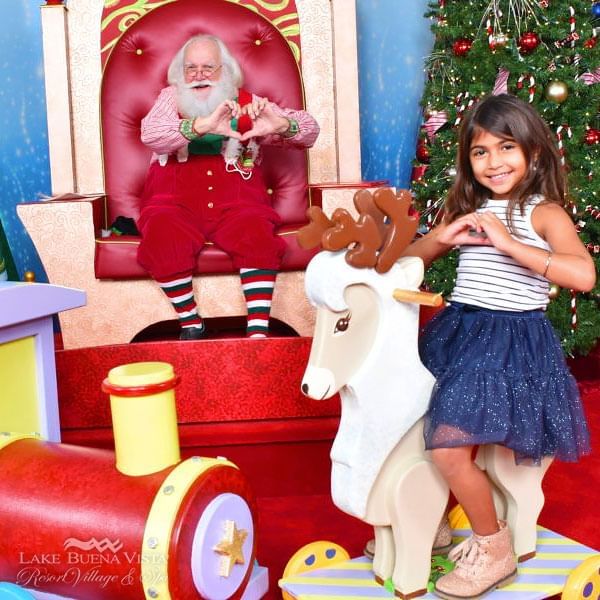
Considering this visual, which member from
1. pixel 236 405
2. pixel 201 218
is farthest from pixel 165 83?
pixel 236 405

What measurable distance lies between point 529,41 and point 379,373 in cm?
193

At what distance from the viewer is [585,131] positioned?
2.86 metres

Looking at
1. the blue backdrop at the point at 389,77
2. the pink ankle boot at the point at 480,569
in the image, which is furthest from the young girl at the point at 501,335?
the blue backdrop at the point at 389,77

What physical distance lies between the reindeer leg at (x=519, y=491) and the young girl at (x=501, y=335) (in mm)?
51

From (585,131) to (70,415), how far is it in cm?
202

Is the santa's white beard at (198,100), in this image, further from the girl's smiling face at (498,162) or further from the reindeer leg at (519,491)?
the reindeer leg at (519,491)

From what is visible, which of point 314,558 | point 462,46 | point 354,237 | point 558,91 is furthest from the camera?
point 462,46

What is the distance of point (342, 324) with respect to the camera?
1.36 meters

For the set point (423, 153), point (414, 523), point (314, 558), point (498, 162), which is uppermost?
point (423, 153)

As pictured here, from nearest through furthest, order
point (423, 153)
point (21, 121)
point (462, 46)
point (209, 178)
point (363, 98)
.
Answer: point (209, 178)
point (462, 46)
point (423, 153)
point (21, 121)
point (363, 98)

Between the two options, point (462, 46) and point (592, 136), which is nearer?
point (592, 136)

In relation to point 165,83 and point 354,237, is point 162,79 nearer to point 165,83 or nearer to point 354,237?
point 165,83

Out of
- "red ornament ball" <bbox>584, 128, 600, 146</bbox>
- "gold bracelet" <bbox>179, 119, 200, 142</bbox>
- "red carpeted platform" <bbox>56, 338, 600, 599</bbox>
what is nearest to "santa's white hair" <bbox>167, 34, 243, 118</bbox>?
"gold bracelet" <bbox>179, 119, 200, 142</bbox>

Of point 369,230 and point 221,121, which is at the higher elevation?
point 221,121
